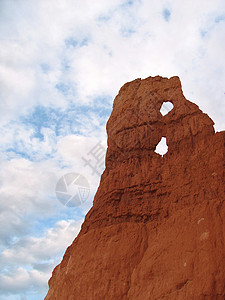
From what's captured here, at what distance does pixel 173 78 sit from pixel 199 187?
414 inches

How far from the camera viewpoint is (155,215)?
20.3 meters

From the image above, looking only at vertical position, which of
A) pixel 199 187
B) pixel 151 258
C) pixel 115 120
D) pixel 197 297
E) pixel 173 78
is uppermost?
pixel 173 78

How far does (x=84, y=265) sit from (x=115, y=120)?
11963mm

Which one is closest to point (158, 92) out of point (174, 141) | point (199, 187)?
point (174, 141)

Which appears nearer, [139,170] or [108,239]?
[108,239]

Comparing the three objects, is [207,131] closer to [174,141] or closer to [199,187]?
[174,141]

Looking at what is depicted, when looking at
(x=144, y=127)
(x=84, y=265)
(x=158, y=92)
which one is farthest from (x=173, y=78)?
(x=84, y=265)

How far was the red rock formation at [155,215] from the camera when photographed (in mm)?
16531

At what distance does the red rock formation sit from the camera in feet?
54.2

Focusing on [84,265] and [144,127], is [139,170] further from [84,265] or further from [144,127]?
[84,265]

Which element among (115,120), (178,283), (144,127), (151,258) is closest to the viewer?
(178,283)

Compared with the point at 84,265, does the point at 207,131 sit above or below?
above

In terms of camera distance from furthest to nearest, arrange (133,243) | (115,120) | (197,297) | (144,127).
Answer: (115,120) → (144,127) → (133,243) → (197,297)

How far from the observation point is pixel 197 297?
15.0 metres
